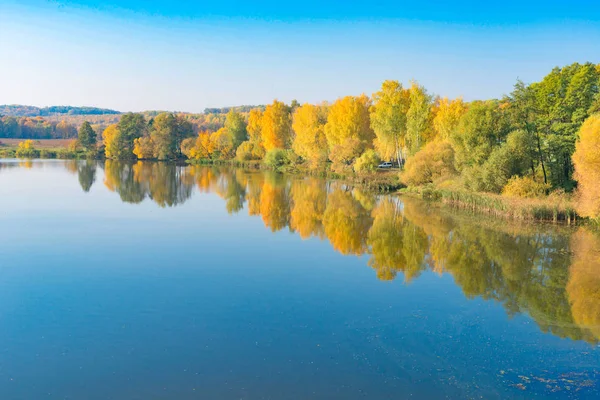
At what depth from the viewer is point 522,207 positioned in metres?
25.3

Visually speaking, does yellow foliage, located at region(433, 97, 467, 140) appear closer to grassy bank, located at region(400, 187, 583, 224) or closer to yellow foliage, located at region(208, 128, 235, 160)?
grassy bank, located at region(400, 187, 583, 224)

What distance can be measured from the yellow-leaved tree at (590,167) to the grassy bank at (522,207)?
223 centimetres

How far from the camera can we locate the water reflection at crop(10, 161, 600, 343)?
46.8 ft

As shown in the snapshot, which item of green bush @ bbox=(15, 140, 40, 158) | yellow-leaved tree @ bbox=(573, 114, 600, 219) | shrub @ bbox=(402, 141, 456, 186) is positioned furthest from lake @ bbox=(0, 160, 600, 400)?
green bush @ bbox=(15, 140, 40, 158)

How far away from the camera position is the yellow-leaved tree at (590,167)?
68.9 feet

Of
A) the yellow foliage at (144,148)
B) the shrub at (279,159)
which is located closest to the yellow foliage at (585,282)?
the shrub at (279,159)

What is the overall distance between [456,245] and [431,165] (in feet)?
52.0

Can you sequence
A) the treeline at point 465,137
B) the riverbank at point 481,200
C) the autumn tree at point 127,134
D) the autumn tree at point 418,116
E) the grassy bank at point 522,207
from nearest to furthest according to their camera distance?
the grassy bank at point 522,207, the riverbank at point 481,200, the treeline at point 465,137, the autumn tree at point 418,116, the autumn tree at point 127,134

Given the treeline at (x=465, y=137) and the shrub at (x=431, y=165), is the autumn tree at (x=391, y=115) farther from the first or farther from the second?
the shrub at (x=431, y=165)

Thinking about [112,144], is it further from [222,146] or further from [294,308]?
[294,308]

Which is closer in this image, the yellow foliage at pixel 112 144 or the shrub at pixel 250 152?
the shrub at pixel 250 152

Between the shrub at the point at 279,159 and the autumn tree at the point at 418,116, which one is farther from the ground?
the autumn tree at the point at 418,116

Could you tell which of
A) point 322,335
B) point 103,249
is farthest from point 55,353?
point 103,249

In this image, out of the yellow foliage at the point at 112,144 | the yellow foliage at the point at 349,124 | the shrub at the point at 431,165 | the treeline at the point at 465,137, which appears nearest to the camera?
the treeline at the point at 465,137
